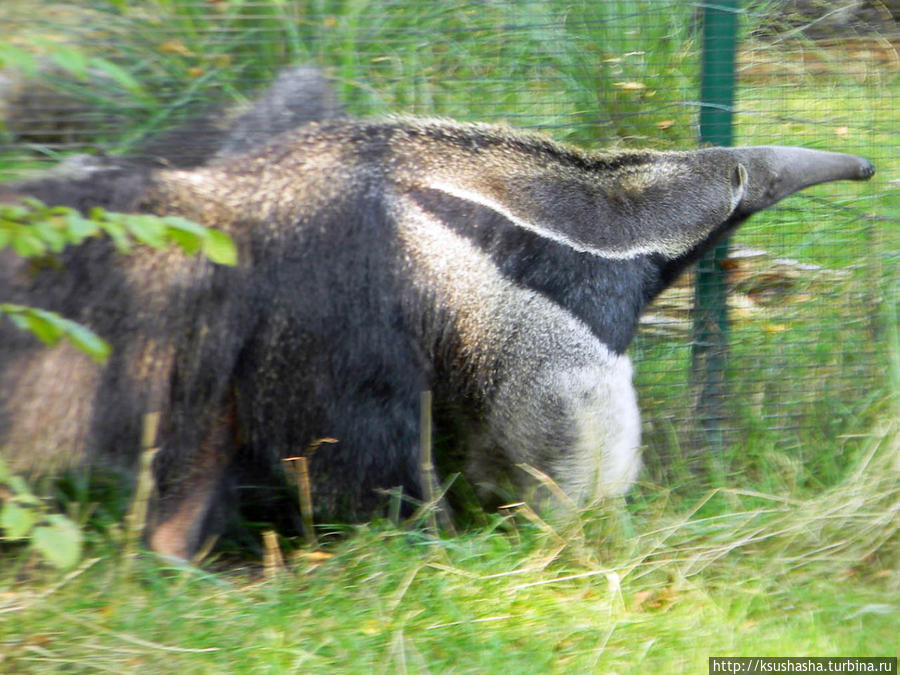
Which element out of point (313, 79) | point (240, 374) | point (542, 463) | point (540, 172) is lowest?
point (542, 463)

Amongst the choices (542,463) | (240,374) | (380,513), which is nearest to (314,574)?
(380,513)

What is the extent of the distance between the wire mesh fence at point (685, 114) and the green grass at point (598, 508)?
1cm

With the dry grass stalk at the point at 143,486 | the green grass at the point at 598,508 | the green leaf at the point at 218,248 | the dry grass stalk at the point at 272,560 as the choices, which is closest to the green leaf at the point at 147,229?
the green leaf at the point at 218,248

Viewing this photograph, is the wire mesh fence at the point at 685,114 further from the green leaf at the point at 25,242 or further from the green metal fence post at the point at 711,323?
the green leaf at the point at 25,242

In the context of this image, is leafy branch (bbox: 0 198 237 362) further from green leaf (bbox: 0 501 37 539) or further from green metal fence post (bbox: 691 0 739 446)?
green metal fence post (bbox: 691 0 739 446)

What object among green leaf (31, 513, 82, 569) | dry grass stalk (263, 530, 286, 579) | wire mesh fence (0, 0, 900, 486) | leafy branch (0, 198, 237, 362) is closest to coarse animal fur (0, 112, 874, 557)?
dry grass stalk (263, 530, 286, 579)

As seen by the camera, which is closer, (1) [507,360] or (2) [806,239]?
(1) [507,360]

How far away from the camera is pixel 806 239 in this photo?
15.8 feet

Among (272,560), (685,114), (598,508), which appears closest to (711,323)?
(685,114)

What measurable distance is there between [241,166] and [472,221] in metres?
0.92

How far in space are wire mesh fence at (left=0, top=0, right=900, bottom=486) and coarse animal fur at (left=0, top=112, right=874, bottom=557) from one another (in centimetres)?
57

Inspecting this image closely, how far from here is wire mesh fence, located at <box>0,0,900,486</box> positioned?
4641 millimetres

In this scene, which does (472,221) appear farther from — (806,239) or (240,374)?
(806,239)

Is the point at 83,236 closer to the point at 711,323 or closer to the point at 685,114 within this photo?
the point at 711,323
